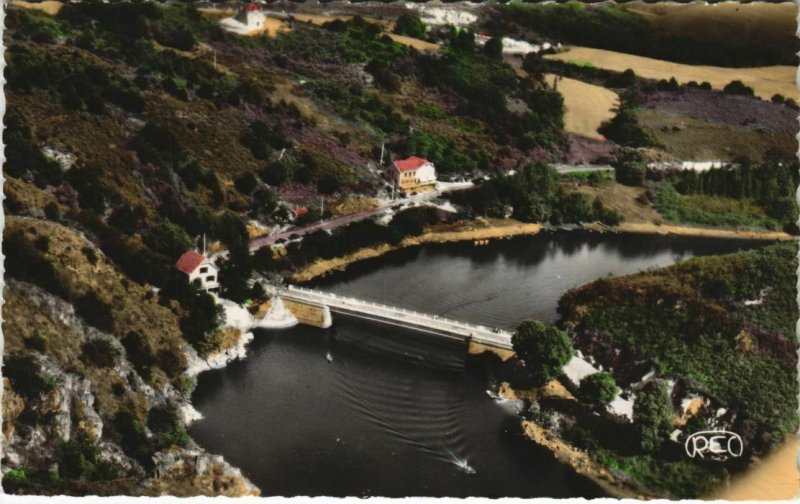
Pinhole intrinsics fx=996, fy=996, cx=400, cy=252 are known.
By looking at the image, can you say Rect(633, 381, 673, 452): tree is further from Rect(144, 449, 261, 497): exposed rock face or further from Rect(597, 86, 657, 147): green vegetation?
Rect(597, 86, 657, 147): green vegetation

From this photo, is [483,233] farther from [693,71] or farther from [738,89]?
[738,89]

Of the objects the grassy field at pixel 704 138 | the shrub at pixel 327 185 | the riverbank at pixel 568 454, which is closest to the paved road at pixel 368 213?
the shrub at pixel 327 185

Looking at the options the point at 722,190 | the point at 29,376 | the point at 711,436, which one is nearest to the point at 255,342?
the point at 29,376

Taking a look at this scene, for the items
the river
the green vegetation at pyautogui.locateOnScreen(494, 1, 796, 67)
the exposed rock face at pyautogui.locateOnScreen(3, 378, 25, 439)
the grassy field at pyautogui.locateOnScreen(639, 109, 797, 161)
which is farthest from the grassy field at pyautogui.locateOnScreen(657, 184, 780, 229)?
the exposed rock face at pyautogui.locateOnScreen(3, 378, 25, 439)

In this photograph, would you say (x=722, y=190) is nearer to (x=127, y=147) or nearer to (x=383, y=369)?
(x=383, y=369)

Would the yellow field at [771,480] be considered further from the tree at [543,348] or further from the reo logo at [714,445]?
the tree at [543,348]

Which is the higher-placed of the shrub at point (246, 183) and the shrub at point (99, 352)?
the shrub at point (246, 183)


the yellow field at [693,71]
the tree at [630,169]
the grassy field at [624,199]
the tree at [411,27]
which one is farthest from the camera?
the tree at [411,27]

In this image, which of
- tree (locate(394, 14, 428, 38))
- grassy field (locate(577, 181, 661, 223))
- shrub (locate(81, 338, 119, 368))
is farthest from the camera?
tree (locate(394, 14, 428, 38))

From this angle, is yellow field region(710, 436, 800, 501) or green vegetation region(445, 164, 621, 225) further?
green vegetation region(445, 164, 621, 225)
